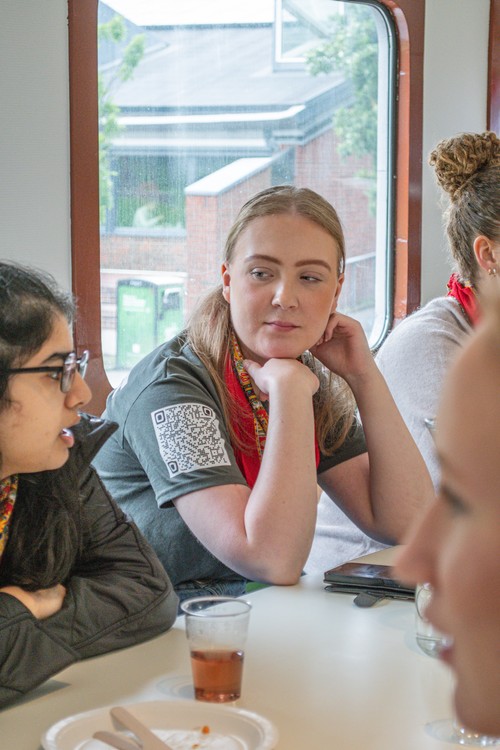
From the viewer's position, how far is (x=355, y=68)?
4.16 m

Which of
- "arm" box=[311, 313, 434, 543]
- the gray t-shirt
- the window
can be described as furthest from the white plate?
the window

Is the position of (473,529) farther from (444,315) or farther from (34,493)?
(444,315)

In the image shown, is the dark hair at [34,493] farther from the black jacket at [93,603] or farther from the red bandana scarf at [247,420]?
the red bandana scarf at [247,420]

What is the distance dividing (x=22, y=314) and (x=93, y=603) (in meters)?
0.42

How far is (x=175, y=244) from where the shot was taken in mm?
3586

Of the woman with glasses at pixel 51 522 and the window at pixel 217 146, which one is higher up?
the window at pixel 217 146

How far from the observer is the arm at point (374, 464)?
2.10 metres

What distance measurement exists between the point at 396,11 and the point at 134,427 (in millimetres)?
2864

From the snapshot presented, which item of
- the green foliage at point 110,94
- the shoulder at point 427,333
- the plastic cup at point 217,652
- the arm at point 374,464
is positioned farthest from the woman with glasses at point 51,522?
the green foliage at point 110,94

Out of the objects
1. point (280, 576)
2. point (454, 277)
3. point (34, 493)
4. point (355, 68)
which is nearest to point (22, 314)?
point (34, 493)

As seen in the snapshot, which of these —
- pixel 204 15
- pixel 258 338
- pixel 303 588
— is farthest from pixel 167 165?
pixel 303 588

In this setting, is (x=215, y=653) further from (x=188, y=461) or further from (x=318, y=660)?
(x=188, y=461)

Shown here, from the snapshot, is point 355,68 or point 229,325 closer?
point 229,325

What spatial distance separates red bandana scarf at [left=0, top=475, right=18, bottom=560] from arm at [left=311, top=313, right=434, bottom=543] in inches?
36.7
